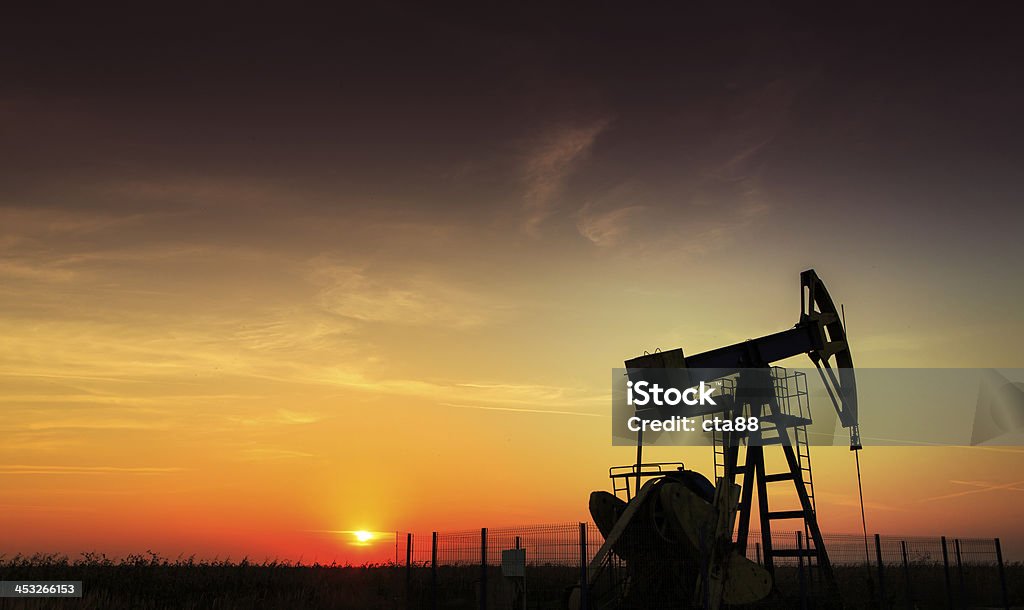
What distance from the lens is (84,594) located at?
68.6ft

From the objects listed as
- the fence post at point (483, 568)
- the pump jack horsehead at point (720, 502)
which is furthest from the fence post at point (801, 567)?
the fence post at point (483, 568)

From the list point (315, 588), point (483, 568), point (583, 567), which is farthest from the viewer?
point (315, 588)

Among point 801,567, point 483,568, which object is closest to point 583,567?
point 483,568

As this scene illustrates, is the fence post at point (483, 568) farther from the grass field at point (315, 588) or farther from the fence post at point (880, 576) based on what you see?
the fence post at point (880, 576)

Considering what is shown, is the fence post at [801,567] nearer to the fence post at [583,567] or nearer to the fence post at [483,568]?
the fence post at [583,567]

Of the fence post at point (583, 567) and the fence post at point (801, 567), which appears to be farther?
the fence post at point (801, 567)

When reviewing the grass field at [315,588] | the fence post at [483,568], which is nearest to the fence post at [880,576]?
the grass field at [315,588]

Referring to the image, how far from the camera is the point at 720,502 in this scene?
53.9ft

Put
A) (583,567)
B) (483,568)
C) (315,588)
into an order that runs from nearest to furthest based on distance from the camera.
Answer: (583,567), (483,568), (315,588)

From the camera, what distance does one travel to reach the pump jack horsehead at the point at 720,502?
52.2 feet

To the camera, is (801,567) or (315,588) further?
(315,588)

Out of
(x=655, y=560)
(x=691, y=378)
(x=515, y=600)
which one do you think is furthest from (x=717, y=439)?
(x=515, y=600)

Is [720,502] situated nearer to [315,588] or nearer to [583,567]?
[583,567]

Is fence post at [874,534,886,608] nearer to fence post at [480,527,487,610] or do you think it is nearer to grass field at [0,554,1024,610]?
grass field at [0,554,1024,610]
